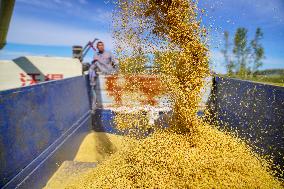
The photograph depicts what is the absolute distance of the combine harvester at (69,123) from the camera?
4.03 meters

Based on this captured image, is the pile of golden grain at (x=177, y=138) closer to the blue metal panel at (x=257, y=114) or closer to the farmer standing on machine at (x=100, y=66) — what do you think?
the blue metal panel at (x=257, y=114)

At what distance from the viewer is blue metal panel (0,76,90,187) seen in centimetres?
383

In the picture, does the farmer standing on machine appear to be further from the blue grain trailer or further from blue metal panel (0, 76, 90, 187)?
blue metal panel (0, 76, 90, 187)

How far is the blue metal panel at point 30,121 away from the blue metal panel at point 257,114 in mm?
3348

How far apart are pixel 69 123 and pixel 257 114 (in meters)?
4.01

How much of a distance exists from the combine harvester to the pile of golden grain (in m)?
0.42

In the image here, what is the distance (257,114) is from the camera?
4.82 metres

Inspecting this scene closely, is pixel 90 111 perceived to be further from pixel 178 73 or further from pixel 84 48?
pixel 178 73

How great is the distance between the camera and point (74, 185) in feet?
15.0

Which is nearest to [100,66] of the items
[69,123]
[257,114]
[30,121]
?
[69,123]

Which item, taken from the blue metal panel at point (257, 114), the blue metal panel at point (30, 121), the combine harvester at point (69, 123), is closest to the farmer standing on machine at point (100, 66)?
the combine harvester at point (69, 123)

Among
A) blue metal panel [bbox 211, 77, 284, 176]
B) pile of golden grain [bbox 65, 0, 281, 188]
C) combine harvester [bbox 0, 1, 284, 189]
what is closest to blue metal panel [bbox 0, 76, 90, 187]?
combine harvester [bbox 0, 1, 284, 189]

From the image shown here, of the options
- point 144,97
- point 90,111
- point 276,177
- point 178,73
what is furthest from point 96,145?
point 276,177

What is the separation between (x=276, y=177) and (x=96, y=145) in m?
4.93
